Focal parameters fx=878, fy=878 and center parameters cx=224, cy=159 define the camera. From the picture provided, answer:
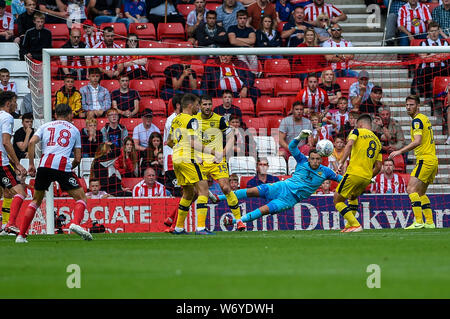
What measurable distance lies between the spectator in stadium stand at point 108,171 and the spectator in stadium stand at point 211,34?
402 cm

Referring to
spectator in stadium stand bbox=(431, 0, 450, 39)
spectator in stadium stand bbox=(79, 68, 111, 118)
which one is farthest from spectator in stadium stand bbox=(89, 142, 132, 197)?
spectator in stadium stand bbox=(431, 0, 450, 39)

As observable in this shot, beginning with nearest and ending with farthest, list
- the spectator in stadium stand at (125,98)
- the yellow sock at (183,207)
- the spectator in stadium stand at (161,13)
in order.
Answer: the yellow sock at (183,207)
the spectator in stadium stand at (125,98)
the spectator in stadium stand at (161,13)

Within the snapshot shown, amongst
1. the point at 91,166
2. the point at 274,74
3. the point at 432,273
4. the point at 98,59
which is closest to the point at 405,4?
the point at 274,74

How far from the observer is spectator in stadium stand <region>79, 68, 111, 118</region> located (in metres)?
17.3

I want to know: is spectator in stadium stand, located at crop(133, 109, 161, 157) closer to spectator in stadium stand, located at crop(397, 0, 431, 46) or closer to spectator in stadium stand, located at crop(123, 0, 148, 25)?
spectator in stadium stand, located at crop(123, 0, 148, 25)

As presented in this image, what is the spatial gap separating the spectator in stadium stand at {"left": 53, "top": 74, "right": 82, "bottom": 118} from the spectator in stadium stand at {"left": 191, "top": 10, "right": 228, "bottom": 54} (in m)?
3.59

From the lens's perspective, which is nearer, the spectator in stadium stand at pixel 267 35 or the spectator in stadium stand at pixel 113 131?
the spectator in stadium stand at pixel 113 131

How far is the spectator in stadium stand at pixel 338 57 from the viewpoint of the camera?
17995mm

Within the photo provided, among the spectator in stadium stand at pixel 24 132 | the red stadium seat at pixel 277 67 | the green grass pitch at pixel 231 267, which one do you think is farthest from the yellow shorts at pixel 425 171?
the spectator in stadium stand at pixel 24 132

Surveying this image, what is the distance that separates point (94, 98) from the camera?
57.3 ft

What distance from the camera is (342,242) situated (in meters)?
11.2

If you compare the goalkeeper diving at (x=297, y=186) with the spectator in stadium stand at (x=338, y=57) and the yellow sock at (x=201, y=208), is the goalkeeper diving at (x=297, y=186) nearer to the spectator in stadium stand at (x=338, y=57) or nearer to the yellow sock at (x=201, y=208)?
the yellow sock at (x=201, y=208)

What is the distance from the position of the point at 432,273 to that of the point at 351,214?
20.8ft
